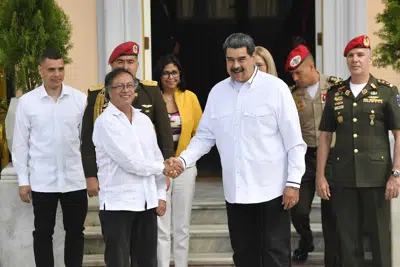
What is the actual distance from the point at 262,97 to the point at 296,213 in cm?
166

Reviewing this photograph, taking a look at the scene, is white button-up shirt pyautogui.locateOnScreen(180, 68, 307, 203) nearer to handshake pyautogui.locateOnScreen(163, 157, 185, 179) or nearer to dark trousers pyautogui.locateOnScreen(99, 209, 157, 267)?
handshake pyautogui.locateOnScreen(163, 157, 185, 179)

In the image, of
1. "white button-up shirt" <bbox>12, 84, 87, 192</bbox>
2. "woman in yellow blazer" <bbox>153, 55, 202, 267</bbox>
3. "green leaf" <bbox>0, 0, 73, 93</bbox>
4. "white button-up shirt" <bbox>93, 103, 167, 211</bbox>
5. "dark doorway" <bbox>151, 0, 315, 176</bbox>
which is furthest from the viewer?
"dark doorway" <bbox>151, 0, 315, 176</bbox>

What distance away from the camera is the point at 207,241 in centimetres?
680

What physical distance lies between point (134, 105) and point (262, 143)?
3.24 feet

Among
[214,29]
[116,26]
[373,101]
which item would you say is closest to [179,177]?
[373,101]

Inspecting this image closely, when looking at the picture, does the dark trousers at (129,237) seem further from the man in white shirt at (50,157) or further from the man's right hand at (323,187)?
the man's right hand at (323,187)

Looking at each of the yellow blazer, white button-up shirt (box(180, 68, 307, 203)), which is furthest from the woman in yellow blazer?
white button-up shirt (box(180, 68, 307, 203))

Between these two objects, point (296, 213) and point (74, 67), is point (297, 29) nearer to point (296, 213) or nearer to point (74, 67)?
point (74, 67)

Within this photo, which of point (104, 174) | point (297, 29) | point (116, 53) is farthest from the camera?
point (297, 29)

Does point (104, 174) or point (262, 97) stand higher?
point (262, 97)

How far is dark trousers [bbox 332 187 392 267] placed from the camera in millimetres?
5438

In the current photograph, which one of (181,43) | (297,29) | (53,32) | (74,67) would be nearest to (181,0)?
(181,43)

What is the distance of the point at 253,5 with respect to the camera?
33.9 feet

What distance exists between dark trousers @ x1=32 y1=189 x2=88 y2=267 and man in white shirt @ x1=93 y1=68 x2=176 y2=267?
0.93 meters
